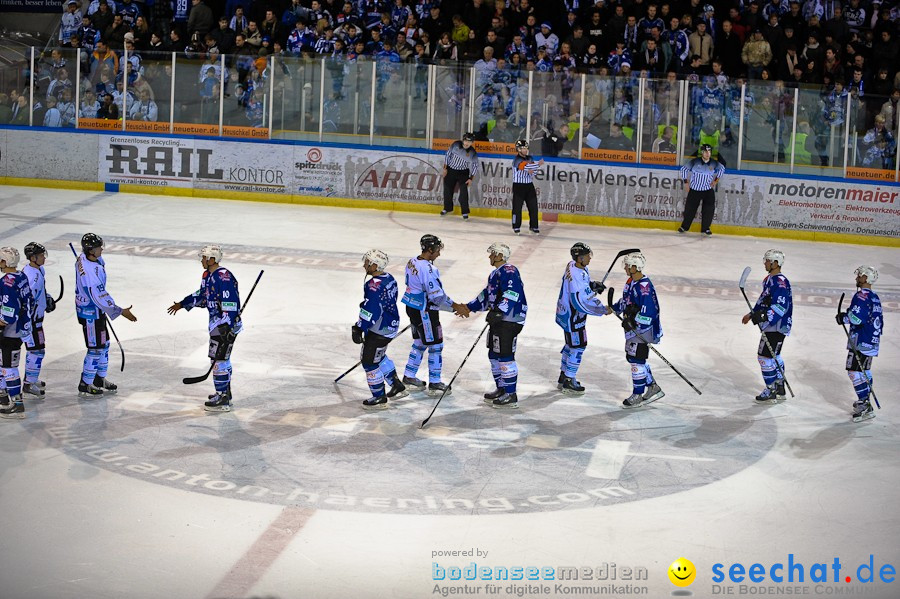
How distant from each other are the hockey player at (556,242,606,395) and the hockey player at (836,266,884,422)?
218 cm

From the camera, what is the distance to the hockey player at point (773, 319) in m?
10.6

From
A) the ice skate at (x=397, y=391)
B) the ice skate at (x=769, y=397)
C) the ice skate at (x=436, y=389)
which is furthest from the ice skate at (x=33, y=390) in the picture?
the ice skate at (x=769, y=397)

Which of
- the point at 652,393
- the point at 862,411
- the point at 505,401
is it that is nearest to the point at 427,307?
the point at 505,401

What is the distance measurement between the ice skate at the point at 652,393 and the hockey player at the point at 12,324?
→ 17.5ft

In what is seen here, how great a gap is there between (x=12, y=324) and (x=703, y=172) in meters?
12.8

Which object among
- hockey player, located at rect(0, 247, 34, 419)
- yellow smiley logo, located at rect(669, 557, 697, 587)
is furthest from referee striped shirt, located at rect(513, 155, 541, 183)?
yellow smiley logo, located at rect(669, 557, 697, 587)

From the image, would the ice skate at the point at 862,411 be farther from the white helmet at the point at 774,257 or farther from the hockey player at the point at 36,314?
the hockey player at the point at 36,314

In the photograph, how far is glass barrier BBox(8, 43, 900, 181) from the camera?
1973cm

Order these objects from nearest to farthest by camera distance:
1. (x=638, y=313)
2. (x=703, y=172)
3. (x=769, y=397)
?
1. (x=638, y=313)
2. (x=769, y=397)
3. (x=703, y=172)

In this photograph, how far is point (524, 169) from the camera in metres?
19.1

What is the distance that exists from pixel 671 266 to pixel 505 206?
14.9 ft

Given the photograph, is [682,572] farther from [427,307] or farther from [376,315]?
[427,307]

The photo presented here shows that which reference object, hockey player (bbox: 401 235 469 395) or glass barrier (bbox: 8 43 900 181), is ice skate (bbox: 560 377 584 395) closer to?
hockey player (bbox: 401 235 469 395)

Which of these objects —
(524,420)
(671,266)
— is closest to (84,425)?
(524,420)
